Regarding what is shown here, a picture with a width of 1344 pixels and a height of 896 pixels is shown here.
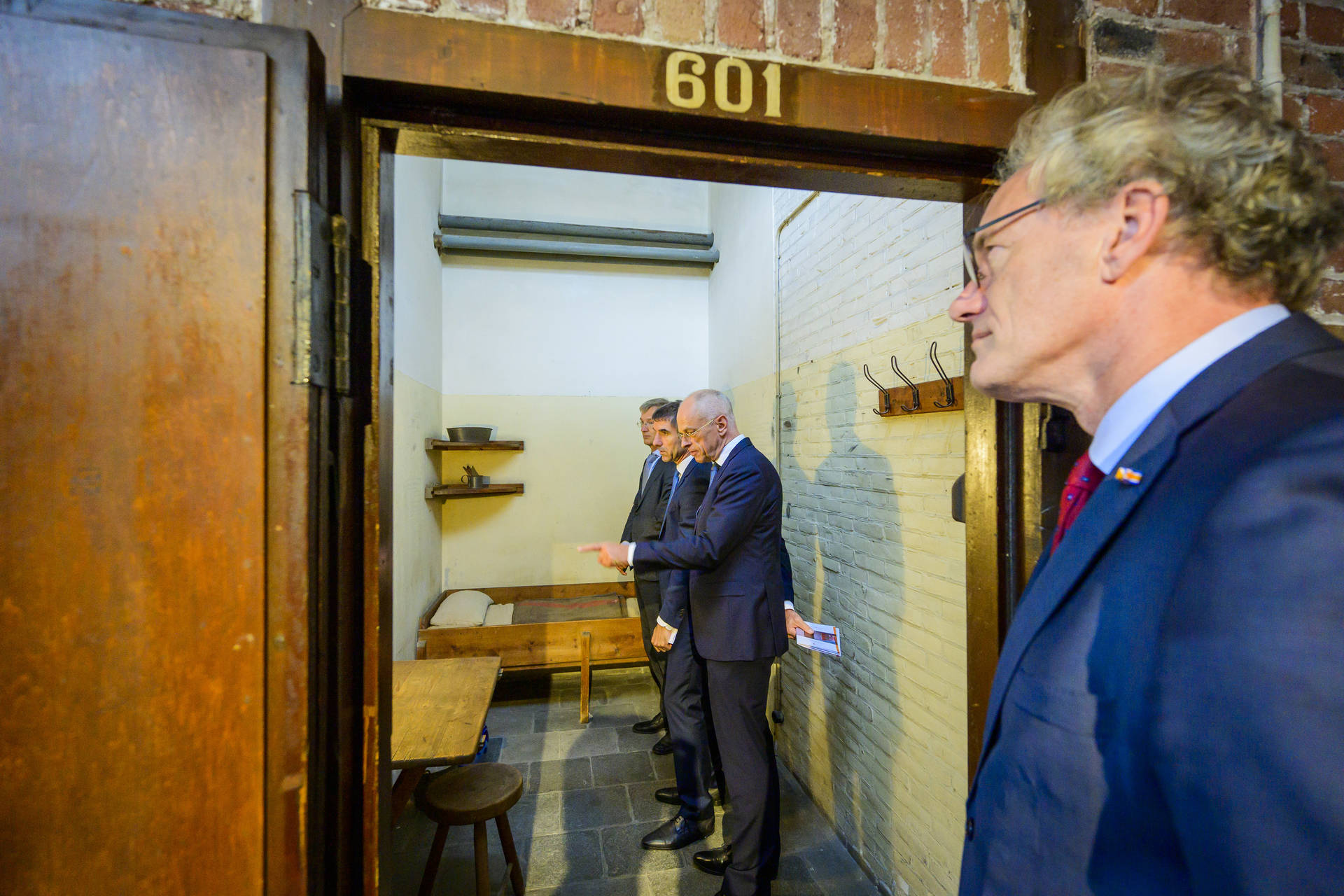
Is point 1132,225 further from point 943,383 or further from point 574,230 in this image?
point 574,230

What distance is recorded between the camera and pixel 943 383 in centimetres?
178

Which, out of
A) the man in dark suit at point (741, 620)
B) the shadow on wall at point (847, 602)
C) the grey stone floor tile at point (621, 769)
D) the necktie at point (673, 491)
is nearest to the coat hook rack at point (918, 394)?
the shadow on wall at point (847, 602)

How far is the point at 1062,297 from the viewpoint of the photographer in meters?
0.72

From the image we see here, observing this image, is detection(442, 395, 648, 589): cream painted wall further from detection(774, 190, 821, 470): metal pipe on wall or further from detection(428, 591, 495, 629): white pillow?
detection(774, 190, 821, 470): metal pipe on wall

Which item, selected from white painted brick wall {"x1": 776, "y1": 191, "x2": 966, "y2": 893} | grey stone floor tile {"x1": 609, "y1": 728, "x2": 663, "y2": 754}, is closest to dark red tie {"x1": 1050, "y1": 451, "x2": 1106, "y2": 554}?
white painted brick wall {"x1": 776, "y1": 191, "x2": 966, "y2": 893}

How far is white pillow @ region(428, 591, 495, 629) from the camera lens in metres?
3.91

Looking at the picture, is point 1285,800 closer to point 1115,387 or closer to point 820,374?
point 1115,387

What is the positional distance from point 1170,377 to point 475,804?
2.18 metres

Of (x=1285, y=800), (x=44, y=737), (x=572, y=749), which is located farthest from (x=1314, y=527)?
(x=572, y=749)

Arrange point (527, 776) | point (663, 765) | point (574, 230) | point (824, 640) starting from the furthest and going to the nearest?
point (574, 230), point (663, 765), point (527, 776), point (824, 640)

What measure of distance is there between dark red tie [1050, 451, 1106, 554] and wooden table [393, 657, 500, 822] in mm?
1746

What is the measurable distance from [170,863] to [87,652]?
0.89 feet

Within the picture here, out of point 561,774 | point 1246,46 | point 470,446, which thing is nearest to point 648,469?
point 470,446

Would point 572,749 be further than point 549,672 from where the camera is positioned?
No
